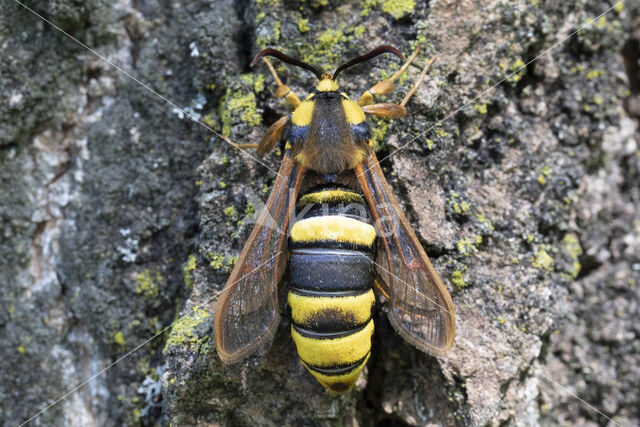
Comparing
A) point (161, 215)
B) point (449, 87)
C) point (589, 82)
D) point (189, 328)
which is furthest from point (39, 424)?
point (589, 82)

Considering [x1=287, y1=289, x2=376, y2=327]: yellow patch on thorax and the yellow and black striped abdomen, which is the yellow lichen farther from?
[x1=287, y1=289, x2=376, y2=327]: yellow patch on thorax

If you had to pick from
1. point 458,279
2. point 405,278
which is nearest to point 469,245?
point 458,279

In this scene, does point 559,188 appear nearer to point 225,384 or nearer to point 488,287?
point 488,287

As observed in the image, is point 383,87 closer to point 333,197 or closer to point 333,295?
point 333,197

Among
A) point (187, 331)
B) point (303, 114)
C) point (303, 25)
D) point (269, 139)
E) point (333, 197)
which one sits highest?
point (303, 25)

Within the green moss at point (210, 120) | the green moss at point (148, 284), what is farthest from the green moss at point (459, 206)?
the green moss at point (148, 284)

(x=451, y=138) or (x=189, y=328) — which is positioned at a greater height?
(x=451, y=138)
